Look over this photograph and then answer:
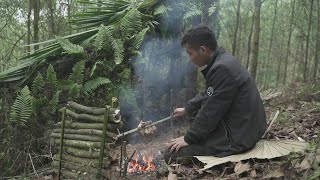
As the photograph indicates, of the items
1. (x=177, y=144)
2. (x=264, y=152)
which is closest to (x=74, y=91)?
(x=177, y=144)

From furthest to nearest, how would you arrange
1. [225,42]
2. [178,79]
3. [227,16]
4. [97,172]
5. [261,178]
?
[225,42]
[227,16]
[178,79]
[97,172]
[261,178]

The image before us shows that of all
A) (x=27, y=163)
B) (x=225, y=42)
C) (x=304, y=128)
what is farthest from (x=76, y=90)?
(x=225, y=42)

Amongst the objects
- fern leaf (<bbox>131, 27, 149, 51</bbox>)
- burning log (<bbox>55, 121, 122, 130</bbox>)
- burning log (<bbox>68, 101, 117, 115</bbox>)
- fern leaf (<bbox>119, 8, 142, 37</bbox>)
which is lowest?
burning log (<bbox>55, 121, 122, 130</bbox>)

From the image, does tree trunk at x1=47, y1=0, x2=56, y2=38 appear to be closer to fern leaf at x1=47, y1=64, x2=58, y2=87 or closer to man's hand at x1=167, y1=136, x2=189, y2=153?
fern leaf at x1=47, y1=64, x2=58, y2=87

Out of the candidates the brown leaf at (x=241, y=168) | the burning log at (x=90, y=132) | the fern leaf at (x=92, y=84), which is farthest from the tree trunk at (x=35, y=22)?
the brown leaf at (x=241, y=168)

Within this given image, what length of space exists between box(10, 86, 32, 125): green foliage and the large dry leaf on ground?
13.2ft

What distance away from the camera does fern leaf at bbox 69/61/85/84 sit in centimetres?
709

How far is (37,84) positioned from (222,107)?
457 centimetres

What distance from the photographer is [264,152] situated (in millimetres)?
3697

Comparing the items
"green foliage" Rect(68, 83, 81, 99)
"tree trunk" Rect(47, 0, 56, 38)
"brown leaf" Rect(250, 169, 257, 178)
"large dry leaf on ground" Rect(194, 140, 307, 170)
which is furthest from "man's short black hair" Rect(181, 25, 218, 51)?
Result: "tree trunk" Rect(47, 0, 56, 38)

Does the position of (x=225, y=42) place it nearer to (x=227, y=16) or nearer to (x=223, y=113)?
(x=227, y=16)

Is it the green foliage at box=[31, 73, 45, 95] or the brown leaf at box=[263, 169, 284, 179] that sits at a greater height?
the green foliage at box=[31, 73, 45, 95]

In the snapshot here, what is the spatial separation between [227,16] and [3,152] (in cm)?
1808

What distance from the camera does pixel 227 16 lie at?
21.8m
